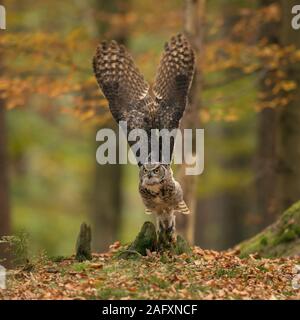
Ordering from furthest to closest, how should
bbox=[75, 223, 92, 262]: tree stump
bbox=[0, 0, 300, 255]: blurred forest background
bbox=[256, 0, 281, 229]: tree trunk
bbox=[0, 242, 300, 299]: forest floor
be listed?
bbox=[256, 0, 281, 229]: tree trunk → bbox=[0, 0, 300, 255]: blurred forest background → bbox=[75, 223, 92, 262]: tree stump → bbox=[0, 242, 300, 299]: forest floor

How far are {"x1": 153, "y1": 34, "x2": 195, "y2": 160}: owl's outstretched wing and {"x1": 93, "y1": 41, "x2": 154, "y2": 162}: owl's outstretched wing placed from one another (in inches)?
7.8

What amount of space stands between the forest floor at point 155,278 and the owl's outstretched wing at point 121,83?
2048 millimetres

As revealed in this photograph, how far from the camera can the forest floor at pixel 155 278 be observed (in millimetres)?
8414

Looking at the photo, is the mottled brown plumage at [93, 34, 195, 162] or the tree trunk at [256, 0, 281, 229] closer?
the mottled brown plumage at [93, 34, 195, 162]

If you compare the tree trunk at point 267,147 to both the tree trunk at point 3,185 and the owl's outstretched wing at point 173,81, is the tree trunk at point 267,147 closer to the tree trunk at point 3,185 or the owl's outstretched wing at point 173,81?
the owl's outstretched wing at point 173,81

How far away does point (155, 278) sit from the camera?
868cm

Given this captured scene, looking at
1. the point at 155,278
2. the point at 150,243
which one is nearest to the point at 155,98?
the point at 150,243

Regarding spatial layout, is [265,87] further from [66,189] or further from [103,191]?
[66,189]

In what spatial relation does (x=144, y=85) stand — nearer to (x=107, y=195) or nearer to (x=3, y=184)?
(x=3, y=184)

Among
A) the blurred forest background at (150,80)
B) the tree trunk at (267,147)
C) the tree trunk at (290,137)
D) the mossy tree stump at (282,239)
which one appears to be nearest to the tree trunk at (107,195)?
the blurred forest background at (150,80)

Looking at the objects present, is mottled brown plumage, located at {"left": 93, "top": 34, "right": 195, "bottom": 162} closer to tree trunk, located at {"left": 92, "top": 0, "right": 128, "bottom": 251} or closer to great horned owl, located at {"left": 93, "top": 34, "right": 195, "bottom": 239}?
great horned owl, located at {"left": 93, "top": 34, "right": 195, "bottom": 239}

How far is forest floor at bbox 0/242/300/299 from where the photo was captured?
841cm

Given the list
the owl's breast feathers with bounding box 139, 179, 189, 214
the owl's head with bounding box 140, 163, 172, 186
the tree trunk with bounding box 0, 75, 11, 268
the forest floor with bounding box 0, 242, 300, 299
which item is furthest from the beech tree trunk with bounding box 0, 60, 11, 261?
the owl's head with bounding box 140, 163, 172, 186
